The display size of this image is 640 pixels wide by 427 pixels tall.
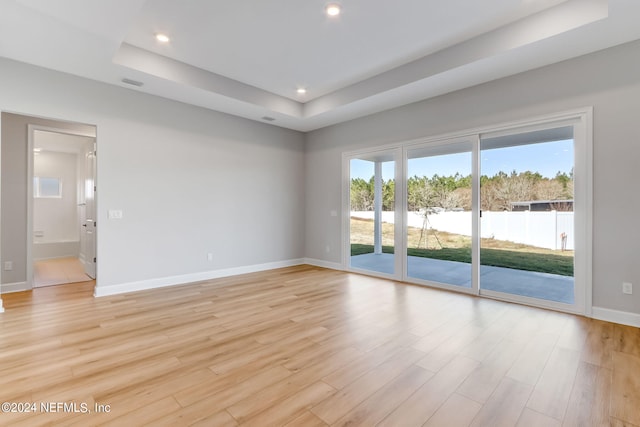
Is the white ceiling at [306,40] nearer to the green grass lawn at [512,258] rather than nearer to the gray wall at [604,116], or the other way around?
the gray wall at [604,116]

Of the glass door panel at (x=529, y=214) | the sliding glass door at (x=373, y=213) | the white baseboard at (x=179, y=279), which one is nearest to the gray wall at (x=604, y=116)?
the glass door panel at (x=529, y=214)

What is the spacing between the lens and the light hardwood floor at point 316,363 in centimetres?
172

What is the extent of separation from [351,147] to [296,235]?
2.30 m

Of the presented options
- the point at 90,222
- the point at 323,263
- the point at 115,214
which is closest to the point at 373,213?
the point at 323,263

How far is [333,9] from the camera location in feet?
9.58

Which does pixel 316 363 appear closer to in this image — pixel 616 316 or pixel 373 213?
pixel 616 316

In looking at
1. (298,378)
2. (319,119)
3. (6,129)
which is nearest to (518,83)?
(319,119)

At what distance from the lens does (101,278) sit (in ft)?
13.4

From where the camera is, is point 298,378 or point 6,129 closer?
point 298,378

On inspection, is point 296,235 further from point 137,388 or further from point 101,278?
point 137,388

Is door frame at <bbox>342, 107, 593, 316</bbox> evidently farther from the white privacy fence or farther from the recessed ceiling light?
the recessed ceiling light

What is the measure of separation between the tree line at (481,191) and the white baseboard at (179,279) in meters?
2.37

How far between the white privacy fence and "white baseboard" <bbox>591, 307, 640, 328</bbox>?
721mm

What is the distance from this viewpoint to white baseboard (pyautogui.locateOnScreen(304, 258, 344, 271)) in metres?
6.05
